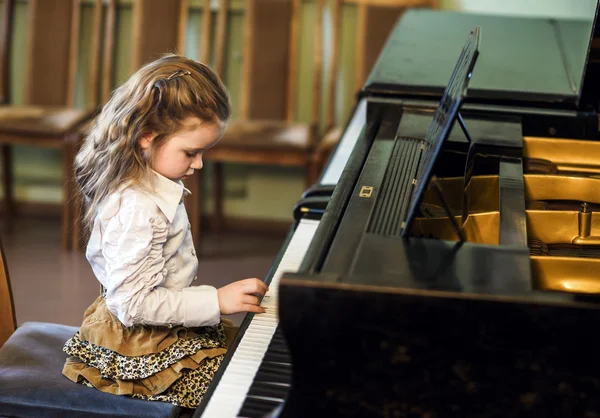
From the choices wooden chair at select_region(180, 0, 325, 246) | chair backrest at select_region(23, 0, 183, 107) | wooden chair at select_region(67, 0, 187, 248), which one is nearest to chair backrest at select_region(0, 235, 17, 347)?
wooden chair at select_region(180, 0, 325, 246)

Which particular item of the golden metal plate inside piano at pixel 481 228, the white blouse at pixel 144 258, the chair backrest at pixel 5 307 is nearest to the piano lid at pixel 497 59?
the golden metal plate inside piano at pixel 481 228

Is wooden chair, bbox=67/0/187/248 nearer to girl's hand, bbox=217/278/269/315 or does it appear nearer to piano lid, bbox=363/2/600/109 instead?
piano lid, bbox=363/2/600/109

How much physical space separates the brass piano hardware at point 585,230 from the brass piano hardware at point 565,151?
0.37m

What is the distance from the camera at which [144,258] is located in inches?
65.9

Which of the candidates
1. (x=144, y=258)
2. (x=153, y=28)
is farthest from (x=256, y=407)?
(x=153, y=28)

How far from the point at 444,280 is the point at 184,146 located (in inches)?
27.2

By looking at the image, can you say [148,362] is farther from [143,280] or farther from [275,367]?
[275,367]

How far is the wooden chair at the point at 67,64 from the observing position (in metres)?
4.46

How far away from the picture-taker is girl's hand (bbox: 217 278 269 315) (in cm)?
170

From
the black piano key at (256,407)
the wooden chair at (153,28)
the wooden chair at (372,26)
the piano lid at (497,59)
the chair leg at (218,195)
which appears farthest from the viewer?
the chair leg at (218,195)

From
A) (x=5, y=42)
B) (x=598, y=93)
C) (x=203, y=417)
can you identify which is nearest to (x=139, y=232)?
(x=203, y=417)

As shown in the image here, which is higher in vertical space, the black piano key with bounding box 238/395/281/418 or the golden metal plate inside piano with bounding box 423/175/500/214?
the golden metal plate inside piano with bounding box 423/175/500/214

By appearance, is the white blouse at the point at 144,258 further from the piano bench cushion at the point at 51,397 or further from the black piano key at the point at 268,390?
the black piano key at the point at 268,390

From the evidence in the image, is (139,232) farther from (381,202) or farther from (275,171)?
(275,171)
